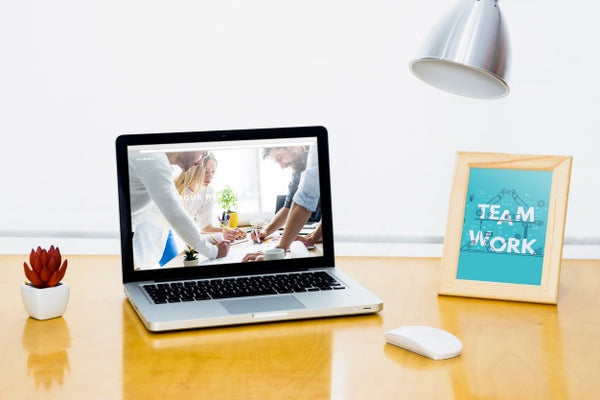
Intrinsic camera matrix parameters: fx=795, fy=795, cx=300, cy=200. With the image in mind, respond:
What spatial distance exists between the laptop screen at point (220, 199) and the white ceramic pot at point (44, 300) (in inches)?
6.1

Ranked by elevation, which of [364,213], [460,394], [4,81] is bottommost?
[460,394]

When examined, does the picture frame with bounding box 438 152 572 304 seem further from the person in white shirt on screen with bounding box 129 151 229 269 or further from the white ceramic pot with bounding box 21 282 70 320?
the white ceramic pot with bounding box 21 282 70 320

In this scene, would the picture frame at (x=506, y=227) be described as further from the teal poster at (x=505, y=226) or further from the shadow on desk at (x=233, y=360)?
the shadow on desk at (x=233, y=360)

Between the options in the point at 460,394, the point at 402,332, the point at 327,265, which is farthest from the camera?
the point at 327,265

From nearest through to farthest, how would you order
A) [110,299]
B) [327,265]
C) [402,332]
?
[402,332] < [110,299] < [327,265]

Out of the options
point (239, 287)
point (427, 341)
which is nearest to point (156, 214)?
point (239, 287)

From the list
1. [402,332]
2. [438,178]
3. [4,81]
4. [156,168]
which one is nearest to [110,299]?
[156,168]

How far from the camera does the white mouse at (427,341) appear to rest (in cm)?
117

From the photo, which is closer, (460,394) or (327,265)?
(460,394)

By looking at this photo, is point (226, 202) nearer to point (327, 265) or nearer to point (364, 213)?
point (327, 265)

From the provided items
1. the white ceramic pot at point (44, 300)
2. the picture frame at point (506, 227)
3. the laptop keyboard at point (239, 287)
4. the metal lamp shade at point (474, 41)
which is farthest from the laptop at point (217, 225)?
the metal lamp shade at point (474, 41)

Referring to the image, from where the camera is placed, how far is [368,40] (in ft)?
5.95

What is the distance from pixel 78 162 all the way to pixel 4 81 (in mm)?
254

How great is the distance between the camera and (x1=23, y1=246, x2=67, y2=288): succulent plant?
132cm
